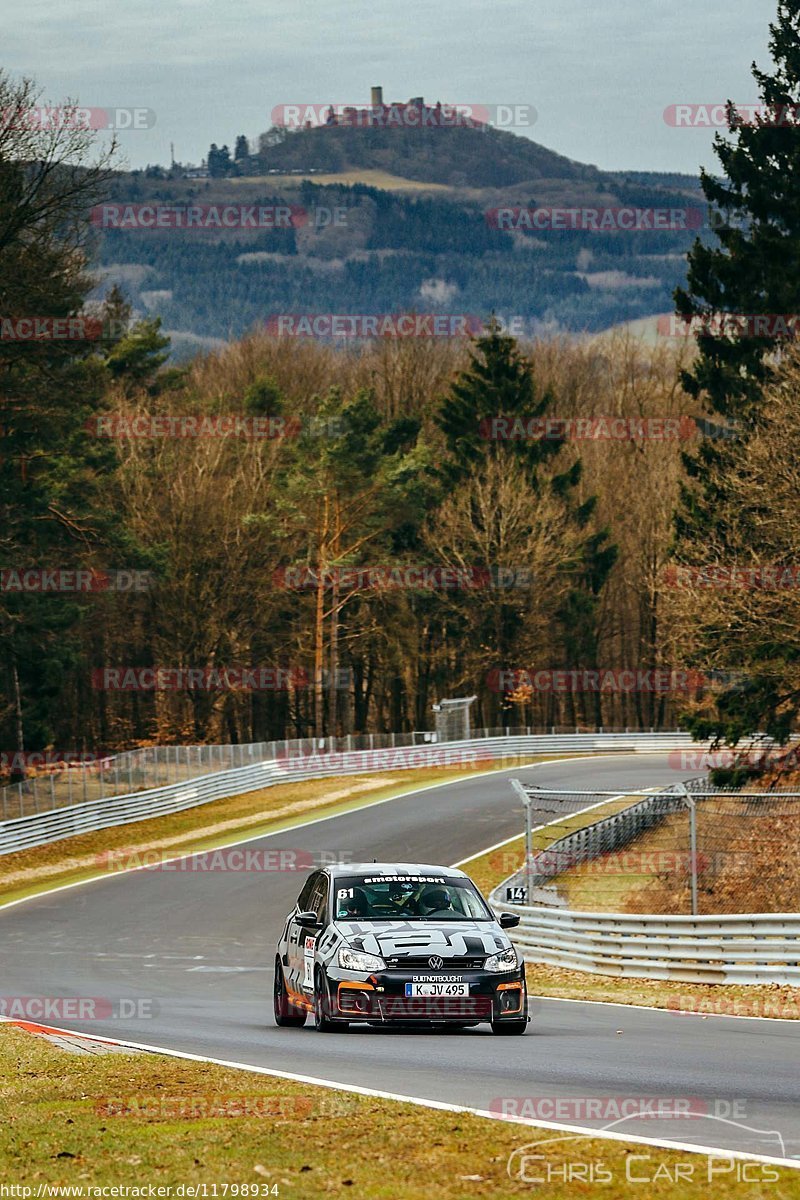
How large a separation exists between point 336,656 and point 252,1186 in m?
69.4

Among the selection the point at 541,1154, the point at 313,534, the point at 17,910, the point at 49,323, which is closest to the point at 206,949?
the point at 17,910

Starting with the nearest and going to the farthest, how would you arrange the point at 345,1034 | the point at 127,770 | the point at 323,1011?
the point at 323,1011
the point at 345,1034
the point at 127,770

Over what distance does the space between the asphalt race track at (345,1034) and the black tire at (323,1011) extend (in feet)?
0.33

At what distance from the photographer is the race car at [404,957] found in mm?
14312

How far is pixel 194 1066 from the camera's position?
12594 mm

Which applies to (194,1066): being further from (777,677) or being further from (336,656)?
(336,656)

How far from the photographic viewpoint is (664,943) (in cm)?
2122

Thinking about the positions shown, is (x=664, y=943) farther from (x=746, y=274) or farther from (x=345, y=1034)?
(x=746, y=274)

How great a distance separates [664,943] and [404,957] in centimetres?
773

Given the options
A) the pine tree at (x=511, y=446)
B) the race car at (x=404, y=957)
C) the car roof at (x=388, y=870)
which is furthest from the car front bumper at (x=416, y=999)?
the pine tree at (x=511, y=446)

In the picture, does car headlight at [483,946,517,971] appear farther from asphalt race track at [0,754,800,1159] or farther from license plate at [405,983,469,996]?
asphalt race track at [0,754,800,1159]

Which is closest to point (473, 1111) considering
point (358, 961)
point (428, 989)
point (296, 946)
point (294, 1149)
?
point (294, 1149)

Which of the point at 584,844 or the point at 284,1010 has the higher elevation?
the point at 284,1010

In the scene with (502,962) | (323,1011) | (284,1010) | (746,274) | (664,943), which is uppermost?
(746,274)
